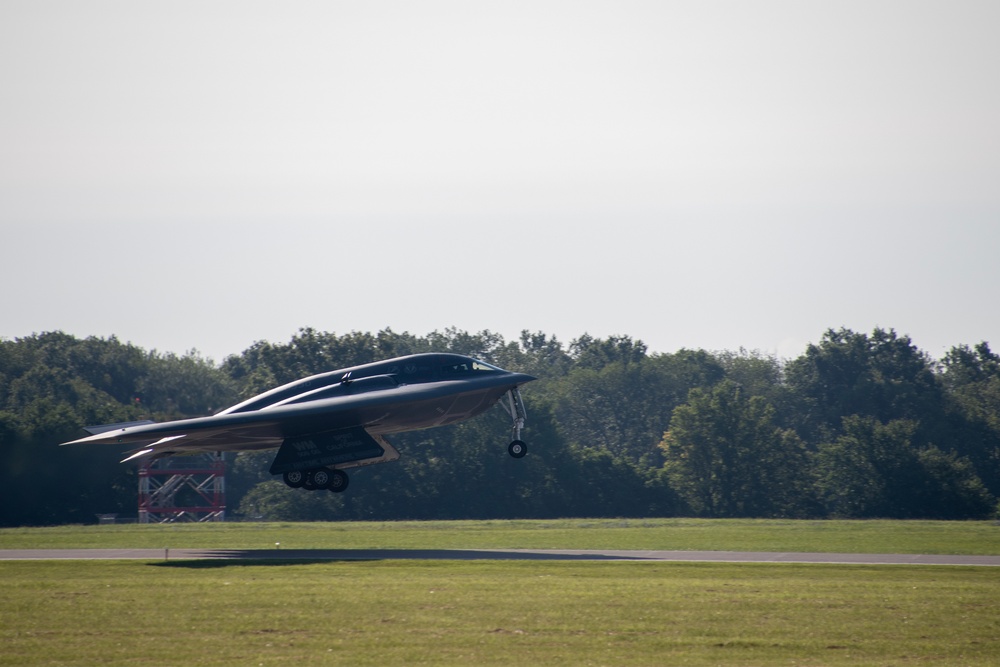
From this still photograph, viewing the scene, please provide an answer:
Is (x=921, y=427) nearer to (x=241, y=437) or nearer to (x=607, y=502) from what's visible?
(x=607, y=502)

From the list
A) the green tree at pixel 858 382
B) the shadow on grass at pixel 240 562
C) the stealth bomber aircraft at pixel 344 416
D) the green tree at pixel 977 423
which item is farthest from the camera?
the green tree at pixel 858 382

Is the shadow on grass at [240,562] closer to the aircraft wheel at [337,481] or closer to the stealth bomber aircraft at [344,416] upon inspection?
the stealth bomber aircraft at [344,416]

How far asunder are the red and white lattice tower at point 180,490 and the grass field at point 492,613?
93.9 ft

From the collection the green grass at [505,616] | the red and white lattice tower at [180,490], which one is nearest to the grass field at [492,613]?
the green grass at [505,616]

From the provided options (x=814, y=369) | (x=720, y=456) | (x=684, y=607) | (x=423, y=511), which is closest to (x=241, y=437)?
(x=684, y=607)

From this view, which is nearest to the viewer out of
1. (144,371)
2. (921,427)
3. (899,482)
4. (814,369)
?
(899,482)

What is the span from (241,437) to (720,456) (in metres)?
46.7

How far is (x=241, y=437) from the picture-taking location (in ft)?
137

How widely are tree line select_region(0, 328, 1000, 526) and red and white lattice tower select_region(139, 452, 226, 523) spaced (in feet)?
5.40

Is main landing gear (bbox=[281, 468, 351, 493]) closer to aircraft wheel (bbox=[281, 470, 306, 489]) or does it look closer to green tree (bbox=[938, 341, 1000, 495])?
aircraft wheel (bbox=[281, 470, 306, 489])

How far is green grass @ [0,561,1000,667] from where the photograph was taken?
20312 millimetres

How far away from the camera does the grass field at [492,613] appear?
801 inches

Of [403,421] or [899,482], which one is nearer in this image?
[403,421]

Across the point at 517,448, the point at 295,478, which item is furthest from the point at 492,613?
the point at 295,478
